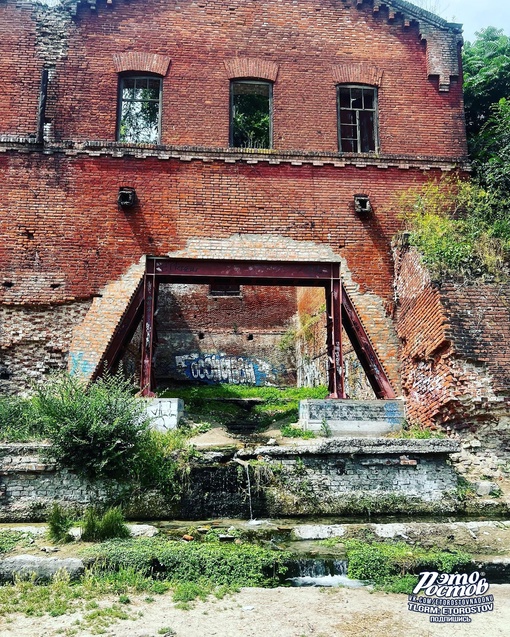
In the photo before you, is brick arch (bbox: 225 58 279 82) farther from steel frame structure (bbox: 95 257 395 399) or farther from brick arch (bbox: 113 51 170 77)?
steel frame structure (bbox: 95 257 395 399)

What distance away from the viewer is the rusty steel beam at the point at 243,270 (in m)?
11.1

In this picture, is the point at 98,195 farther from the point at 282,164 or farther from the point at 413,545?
the point at 413,545

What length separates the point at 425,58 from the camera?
13.2 meters

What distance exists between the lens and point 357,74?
42.7 feet

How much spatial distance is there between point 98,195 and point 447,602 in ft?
31.5

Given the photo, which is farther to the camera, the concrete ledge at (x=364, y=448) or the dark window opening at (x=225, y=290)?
the dark window opening at (x=225, y=290)

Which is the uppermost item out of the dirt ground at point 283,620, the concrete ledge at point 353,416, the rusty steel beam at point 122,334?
the rusty steel beam at point 122,334

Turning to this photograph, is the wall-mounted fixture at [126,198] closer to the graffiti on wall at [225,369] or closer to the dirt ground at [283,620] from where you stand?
the graffiti on wall at [225,369]

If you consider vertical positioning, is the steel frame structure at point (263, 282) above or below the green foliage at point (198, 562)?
above

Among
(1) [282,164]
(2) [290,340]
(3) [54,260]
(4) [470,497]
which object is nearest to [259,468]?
(4) [470,497]

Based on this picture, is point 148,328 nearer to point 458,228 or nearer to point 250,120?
point 458,228

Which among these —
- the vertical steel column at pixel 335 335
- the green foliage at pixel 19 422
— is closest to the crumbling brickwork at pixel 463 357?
the vertical steel column at pixel 335 335

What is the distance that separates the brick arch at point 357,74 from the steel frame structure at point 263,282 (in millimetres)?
4597

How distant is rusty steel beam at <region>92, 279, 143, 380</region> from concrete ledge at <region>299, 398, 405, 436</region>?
11.5 ft
